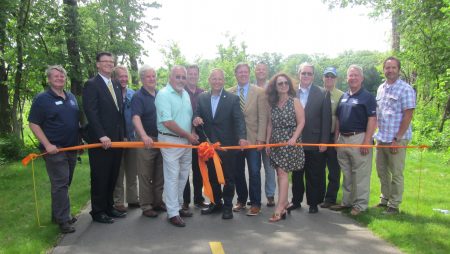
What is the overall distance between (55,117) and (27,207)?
2.16 meters

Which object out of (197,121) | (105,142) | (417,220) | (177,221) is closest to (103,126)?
(105,142)

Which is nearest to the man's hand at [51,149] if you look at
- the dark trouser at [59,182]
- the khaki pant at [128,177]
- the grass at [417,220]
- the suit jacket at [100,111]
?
the dark trouser at [59,182]

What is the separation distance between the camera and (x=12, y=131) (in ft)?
49.0

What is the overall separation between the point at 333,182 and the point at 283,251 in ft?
8.65

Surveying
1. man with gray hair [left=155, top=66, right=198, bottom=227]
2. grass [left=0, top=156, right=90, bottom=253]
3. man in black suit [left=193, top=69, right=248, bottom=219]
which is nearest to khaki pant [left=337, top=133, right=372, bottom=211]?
man in black suit [left=193, top=69, right=248, bottom=219]

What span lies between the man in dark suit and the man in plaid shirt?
2.70 ft

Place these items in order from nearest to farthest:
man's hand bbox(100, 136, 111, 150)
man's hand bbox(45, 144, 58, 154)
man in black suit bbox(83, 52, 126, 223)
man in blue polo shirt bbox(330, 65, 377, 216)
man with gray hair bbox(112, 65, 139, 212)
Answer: man's hand bbox(45, 144, 58, 154) → man's hand bbox(100, 136, 111, 150) → man in black suit bbox(83, 52, 126, 223) → man in blue polo shirt bbox(330, 65, 377, 216) → man with gray hair bbox(112, 65, 139, 212)

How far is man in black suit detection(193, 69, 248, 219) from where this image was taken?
6.25m

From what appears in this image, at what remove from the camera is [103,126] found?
19.6ft

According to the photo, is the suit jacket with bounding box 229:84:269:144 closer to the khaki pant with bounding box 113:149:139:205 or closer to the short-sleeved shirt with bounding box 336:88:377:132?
the short-sleeved shirt with bounding box 336:88:377:132

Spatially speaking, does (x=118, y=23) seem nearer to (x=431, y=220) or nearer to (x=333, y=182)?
(x=333, y=182)

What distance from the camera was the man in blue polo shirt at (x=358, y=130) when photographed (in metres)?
6.27

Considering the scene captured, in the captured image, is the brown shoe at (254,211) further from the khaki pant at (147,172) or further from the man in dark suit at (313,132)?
the khaki pant at (147,172)

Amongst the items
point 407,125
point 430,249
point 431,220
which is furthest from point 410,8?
point 430,249
